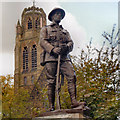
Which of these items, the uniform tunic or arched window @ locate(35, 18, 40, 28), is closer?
the uniform tunic

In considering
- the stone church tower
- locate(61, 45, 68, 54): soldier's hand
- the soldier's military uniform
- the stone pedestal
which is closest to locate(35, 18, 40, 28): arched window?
the stone church tower

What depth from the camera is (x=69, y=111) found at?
20.9 feet

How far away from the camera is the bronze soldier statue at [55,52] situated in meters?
7.00

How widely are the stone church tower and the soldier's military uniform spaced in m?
56.0

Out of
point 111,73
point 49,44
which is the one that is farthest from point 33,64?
point 49,44

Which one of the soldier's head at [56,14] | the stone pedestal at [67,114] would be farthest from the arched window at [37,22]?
the stone pedestal at [67,114]

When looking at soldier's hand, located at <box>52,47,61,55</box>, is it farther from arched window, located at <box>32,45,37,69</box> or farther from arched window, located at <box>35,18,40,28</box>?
arched window, located at <box>35,18,40,28</box>

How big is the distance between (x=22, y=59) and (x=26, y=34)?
20.6ft

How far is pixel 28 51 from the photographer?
6731cm

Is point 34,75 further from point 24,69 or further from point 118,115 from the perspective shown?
point 118,115

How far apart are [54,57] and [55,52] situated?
20 centimetres

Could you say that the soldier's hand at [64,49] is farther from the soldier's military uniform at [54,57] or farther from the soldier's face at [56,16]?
the soldier's face at [56,16]

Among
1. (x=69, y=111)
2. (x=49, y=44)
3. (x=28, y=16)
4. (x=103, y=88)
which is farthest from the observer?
(x=28, y=16)

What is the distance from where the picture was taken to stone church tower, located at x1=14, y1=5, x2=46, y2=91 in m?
65.7
